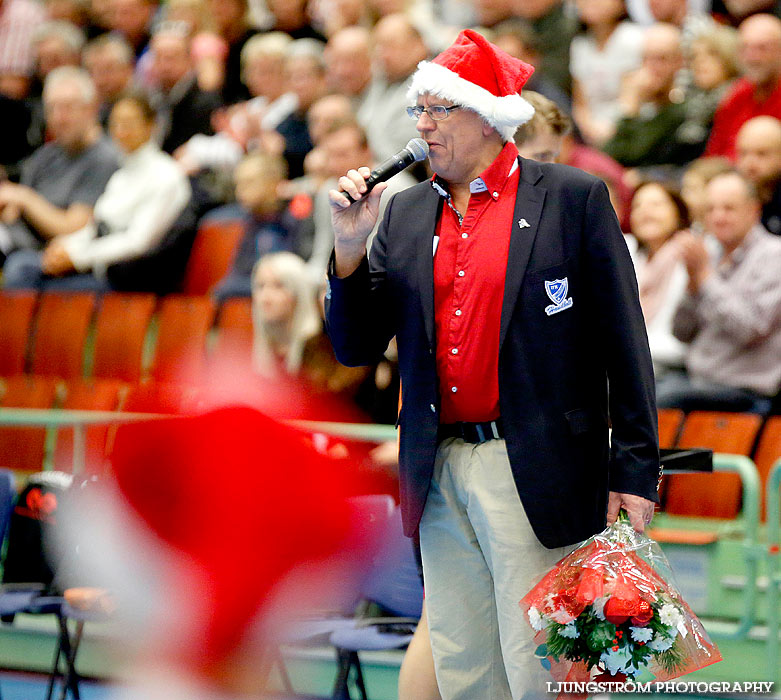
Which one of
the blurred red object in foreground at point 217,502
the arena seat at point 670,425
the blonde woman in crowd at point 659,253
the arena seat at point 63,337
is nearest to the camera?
the blurred red object in foreground at point 217,502

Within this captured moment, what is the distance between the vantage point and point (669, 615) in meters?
2.75

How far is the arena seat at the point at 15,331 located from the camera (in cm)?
780

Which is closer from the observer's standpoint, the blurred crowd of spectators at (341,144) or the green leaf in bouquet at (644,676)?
the green leaf in bouquet at (644,676)

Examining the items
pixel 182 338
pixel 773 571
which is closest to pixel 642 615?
pixel 773 571

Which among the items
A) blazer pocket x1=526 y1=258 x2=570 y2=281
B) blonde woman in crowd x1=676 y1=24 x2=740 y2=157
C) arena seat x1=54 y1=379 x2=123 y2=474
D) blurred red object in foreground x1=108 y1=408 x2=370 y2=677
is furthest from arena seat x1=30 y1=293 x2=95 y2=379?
blurred red object in foreground x1=108 y1=408 x2=370 y2=677

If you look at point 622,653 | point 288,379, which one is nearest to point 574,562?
point 622,653

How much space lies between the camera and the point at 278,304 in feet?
19.6

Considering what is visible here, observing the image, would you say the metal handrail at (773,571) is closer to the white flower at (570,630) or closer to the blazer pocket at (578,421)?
the blazer pocket at (578,421)

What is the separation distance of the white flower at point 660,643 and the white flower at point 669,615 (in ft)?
0.10

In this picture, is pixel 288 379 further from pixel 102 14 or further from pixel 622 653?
pixel 102 14

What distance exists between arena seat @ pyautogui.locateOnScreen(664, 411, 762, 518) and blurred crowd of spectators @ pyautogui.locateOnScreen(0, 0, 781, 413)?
0.96ft

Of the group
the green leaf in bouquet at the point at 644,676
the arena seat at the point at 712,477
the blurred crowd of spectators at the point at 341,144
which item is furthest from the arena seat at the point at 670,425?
the green leaf in bouquet at the point at 644,676

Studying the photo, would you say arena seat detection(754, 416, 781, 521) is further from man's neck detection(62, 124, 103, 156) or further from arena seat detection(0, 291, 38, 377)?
man's neck detection(62, 124, 103, 156)

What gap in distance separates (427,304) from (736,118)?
4.48 meters
